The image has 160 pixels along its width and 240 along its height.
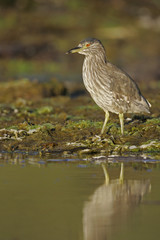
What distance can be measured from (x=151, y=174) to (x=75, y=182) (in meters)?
1.21

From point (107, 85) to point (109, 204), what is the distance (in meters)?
4.66

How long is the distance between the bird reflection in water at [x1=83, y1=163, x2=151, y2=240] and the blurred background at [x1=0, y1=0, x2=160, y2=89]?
1880 centimetres

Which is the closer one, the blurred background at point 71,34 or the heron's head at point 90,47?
the heron's head at point 90,47

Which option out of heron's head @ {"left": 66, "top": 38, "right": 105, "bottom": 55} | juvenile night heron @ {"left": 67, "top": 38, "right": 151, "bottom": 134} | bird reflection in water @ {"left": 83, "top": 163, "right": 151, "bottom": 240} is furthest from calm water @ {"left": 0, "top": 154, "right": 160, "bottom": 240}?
heron's head @ {"left": 66, "top": 38, "right": 105, "bottom": 55}

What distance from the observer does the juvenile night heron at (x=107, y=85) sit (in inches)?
465

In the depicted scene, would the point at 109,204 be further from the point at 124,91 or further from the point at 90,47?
the point at 90,47

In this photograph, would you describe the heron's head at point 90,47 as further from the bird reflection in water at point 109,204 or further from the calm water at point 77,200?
the bird reflection in water at point 109,204

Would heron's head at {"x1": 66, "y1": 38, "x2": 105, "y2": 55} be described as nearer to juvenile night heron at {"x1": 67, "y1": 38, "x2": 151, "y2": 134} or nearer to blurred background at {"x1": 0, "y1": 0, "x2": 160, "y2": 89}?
juvenile night heron at {"x1": 67, "y1": 38, "x2": 151, "y2": 134}

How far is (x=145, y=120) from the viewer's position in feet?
43.3

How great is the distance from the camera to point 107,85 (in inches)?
465

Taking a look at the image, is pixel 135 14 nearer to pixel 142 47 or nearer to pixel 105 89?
pixel 142 47

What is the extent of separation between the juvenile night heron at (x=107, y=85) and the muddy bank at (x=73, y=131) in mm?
451

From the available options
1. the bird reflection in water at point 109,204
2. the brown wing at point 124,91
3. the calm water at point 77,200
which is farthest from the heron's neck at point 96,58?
the bird reflection in water at point 109,204

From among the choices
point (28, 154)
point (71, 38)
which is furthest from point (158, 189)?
point (71, 38)
